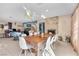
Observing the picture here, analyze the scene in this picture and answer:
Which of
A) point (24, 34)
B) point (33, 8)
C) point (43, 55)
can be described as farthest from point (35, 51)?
point (33, 8)

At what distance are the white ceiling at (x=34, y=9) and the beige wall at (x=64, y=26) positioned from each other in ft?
0.19

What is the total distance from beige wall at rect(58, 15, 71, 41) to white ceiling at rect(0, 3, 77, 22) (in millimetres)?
57

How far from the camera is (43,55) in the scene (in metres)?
1.47

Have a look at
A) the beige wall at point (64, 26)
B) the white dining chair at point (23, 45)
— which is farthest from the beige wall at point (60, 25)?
the white dining chair at point (23, 45)

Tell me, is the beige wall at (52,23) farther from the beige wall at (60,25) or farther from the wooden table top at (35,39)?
the wooden table top at (35,39)

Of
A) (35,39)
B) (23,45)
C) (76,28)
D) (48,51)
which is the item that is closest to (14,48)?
(23,45)

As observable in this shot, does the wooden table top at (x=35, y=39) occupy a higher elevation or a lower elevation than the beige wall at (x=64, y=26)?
lower

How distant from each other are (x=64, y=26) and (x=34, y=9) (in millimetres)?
332

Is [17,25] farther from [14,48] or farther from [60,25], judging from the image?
[60,25]

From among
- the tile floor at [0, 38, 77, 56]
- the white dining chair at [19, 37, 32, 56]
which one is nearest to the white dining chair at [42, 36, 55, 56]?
the tile floor at [0, 38, 77, 56]

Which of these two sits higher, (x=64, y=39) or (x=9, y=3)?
(x=9, y=3)

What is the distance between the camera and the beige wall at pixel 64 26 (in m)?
1.45

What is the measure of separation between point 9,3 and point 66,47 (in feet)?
2.26

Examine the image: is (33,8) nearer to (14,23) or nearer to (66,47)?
(14,23)
